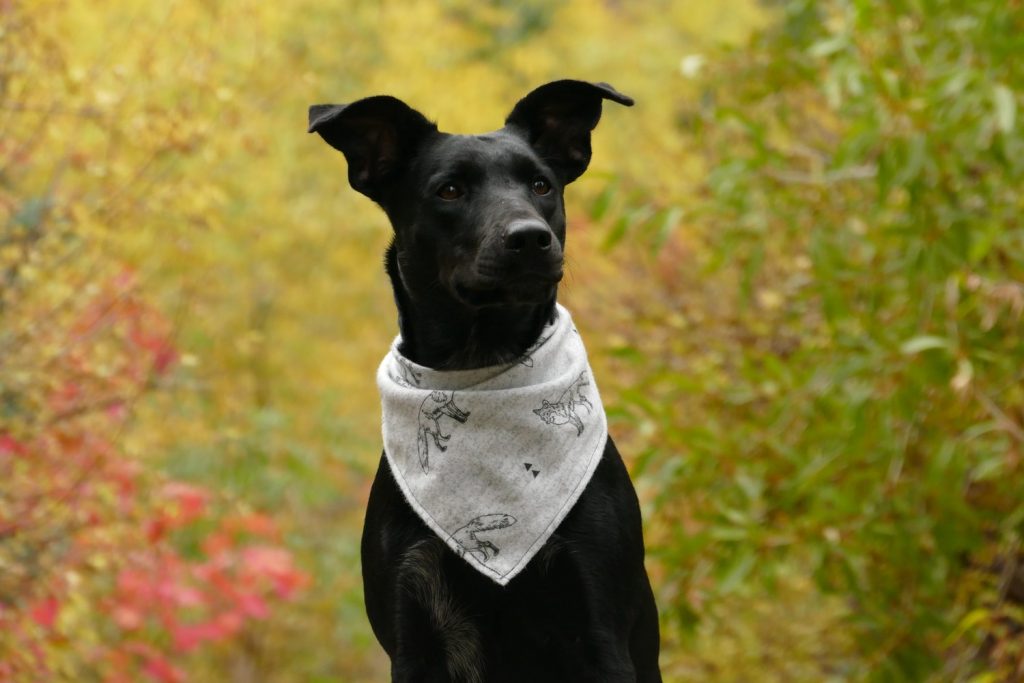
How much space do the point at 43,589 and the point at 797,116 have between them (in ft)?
15.3

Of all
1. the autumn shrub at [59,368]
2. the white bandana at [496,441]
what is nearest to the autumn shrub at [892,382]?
the white bandana at [496,441]

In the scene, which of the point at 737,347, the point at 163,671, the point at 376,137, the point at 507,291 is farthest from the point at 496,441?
the point at 163,671

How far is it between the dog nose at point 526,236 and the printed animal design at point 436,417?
43cm

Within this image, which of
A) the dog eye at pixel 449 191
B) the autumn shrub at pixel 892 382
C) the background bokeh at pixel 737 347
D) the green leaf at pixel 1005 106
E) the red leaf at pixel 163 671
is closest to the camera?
the dog eye at pixel 449 191

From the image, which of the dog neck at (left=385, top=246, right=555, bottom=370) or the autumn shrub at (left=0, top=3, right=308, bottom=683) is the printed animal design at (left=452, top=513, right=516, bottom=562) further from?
the autumn shrub at (left=0, top=3, right=308, bottom=683)

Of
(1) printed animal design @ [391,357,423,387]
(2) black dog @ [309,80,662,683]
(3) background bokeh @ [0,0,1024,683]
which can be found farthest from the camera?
(3) background bokeh @ [0,0,1024,683]

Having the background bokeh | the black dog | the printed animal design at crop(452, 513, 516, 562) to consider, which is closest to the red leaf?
the background bokeh

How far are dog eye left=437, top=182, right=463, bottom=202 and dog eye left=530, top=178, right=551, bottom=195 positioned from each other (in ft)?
0.51

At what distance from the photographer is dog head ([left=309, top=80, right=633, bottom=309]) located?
100 inches

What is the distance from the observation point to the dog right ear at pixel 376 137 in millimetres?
2803

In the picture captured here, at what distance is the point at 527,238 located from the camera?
2.48 metres

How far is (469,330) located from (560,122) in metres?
0.54

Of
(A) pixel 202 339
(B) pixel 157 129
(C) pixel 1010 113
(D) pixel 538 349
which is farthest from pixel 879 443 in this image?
(A) pixel 202 339

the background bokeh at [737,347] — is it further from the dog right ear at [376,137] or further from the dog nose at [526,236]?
the dog nose at [526,236]
